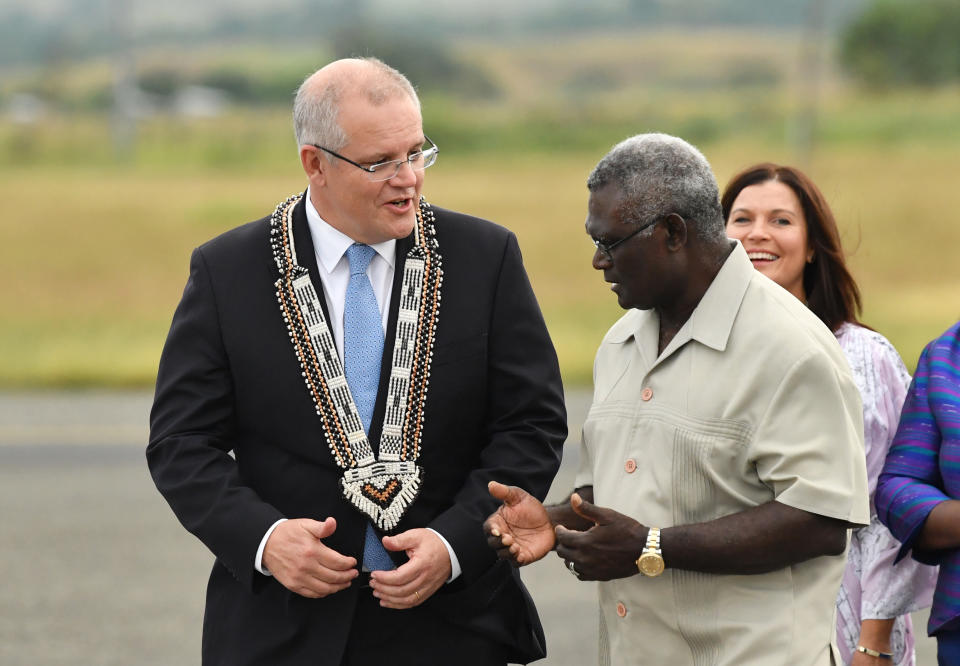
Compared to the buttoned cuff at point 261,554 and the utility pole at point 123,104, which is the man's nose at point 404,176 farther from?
the utility pole at point 123,104

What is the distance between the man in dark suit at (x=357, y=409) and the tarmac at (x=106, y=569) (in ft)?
9.67

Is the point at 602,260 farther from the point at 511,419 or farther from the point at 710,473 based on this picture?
the point at 511,419

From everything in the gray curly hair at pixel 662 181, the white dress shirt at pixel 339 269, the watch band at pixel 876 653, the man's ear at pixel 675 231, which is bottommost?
the watch band at pixel 876 653

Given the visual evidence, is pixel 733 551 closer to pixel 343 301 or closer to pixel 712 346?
pixel 712 346

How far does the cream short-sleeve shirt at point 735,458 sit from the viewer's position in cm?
253

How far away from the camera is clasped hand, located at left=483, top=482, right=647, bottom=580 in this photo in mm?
2590

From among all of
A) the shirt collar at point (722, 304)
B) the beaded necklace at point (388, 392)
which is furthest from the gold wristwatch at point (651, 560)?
the beaded necklace at point (388, 392)

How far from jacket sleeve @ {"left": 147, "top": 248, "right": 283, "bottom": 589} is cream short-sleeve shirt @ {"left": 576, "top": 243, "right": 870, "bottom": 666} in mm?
818

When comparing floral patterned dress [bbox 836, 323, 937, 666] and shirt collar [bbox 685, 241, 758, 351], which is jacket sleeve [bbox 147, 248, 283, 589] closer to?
shirt collar [bbox 685, 241, 758, 351]

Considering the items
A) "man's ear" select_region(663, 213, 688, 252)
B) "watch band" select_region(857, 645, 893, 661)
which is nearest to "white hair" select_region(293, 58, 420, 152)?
"man's ear" select_region(663, 213, 688, 252)

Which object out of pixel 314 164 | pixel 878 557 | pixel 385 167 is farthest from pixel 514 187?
pixel 385 167

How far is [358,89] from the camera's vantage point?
3.10 m

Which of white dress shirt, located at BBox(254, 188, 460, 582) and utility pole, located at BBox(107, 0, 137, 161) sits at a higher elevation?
utility pole, located at BBox(107, 0, 137, 161)

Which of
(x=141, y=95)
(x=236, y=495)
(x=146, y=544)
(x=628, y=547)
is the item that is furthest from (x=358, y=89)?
(x=141, y=95)
